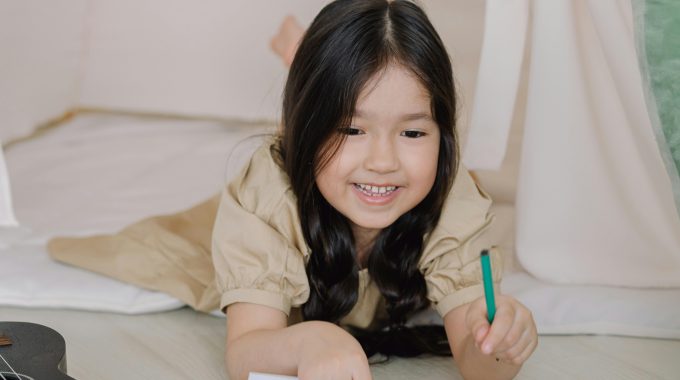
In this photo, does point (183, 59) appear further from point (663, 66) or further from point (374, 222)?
point (663, 66)

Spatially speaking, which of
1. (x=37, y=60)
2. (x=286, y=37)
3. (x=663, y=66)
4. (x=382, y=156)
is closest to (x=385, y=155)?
(x=382, y=156)

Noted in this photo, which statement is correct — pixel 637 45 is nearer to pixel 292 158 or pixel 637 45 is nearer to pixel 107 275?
pixel 292 158

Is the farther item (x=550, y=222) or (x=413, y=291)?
(x=550, y=222)

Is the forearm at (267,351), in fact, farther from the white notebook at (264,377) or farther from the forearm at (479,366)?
the forearm at (479,366)

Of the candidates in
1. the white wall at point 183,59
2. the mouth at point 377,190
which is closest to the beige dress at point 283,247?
the mouth at point 377,190

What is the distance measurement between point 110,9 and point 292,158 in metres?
1.25

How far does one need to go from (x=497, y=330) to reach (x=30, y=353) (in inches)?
17.3

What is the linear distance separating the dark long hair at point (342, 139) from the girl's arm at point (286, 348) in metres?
0.10

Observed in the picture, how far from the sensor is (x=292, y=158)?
1.11 meters

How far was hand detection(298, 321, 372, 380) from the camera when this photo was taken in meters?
0.94

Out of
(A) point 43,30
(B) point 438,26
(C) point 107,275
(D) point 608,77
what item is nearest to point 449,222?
(D) point 608,77

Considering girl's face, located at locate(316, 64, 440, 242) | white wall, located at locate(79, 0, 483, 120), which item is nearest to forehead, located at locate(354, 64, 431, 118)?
girl's face, located at locate(316, 64, 440, 242)

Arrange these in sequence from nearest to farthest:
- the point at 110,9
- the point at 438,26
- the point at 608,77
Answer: the point at 608,77
the point at 438,26
the point at 110,9

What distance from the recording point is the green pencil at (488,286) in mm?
835
